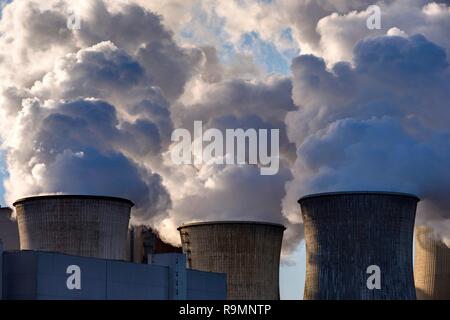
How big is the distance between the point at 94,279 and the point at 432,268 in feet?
96.0

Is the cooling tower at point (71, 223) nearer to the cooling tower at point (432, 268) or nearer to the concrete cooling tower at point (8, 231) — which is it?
the concrete cooling tower at point (8, 231)

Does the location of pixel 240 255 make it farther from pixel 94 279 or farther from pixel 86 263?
pixel 86 263

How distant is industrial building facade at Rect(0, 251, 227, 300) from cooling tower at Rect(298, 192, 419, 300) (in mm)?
7617

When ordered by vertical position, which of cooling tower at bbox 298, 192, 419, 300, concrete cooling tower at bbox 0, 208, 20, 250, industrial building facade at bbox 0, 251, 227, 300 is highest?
concrete cooling tower at bbox 0, 208, 20, 250

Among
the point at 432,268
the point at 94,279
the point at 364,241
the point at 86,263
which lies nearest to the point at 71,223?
the point at 94,279

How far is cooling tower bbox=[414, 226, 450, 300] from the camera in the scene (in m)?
62.9

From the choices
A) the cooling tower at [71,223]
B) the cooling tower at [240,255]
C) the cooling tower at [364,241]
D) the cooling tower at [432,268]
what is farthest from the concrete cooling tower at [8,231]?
the cooling tower at [432,268]

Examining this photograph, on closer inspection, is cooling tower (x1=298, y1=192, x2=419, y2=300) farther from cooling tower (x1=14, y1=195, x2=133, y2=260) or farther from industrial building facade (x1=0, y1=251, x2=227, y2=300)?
cooling tower (x1=14, y1=195, x2=133, y2=260)

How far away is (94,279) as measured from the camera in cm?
3866

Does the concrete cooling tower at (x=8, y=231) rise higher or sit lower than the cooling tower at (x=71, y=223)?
higher

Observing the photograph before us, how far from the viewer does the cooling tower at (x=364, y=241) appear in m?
49.9

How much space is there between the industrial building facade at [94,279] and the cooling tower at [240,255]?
10243mm

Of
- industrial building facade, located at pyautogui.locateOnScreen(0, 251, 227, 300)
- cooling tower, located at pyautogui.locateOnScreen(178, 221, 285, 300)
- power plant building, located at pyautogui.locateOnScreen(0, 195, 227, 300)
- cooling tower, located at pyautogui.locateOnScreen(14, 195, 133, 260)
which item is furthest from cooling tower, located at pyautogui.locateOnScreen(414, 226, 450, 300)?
industrial building facade, located at pyautogui.locateOnScreen(0, 251, 227, 300)
